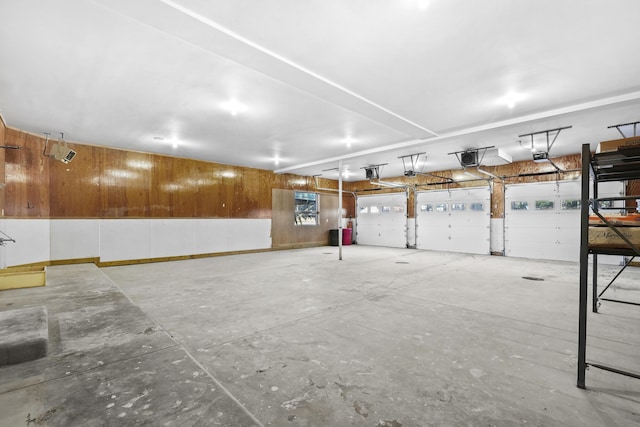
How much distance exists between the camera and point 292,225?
11.6 meters

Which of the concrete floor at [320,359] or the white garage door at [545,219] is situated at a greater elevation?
the white garage door at [545,219]

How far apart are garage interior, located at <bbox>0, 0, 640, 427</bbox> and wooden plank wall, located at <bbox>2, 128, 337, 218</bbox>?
0.19ft

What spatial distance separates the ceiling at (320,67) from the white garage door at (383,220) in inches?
236

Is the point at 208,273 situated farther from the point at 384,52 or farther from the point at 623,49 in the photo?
the point at 623,49

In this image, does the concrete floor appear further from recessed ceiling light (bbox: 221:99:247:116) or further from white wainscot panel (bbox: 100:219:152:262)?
recessed ceiling light (bbox: 221:99:247:116)

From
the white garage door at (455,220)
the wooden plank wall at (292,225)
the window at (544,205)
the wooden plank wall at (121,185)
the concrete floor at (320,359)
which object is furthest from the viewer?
the wooden plank wall at (292,225)

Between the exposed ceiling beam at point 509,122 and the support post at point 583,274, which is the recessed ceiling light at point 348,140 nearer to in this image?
the exposed ceiling beam at point 509,122

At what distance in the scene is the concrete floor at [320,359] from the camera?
5.34ft

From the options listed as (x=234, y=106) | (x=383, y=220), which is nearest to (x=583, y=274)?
(x=234, y=106)

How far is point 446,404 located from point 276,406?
1.10 m

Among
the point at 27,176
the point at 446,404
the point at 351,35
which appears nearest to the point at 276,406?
the point at 446,404

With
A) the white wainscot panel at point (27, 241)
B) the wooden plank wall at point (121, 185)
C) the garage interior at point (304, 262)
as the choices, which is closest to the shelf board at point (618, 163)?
the garage interior at point (304, 262)

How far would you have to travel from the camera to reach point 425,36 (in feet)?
9.32

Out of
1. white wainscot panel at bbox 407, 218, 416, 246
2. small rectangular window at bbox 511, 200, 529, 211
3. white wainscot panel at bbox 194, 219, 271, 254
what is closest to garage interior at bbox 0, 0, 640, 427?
small rectangular window at bbox 511, 200, 529, 211
